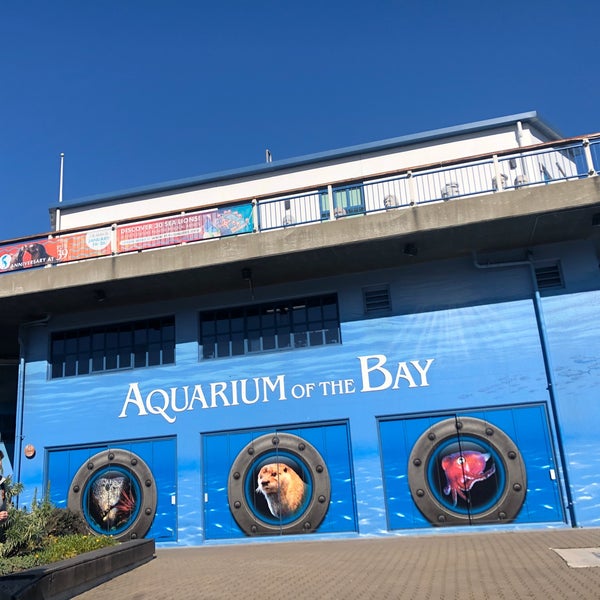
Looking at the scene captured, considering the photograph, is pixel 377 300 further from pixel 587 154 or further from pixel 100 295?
pixel 100 295

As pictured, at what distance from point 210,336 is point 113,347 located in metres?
2.58

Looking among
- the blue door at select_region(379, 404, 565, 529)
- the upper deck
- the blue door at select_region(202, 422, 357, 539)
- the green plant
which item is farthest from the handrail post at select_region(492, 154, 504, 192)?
the green plant

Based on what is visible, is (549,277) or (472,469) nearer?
(472,469)

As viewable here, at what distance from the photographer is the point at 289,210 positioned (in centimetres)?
1562

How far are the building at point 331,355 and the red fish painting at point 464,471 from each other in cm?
4

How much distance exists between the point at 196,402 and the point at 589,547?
869cm

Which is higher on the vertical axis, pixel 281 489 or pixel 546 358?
pixel 546 358

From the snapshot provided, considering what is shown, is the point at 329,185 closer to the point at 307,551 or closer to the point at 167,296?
the point at 167,296

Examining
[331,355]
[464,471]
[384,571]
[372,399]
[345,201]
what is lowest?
[384,571]

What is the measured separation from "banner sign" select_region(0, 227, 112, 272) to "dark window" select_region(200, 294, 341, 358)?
290 cm

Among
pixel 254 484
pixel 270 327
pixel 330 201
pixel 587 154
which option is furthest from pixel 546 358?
pixel 254 484

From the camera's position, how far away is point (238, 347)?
15828 millimetres

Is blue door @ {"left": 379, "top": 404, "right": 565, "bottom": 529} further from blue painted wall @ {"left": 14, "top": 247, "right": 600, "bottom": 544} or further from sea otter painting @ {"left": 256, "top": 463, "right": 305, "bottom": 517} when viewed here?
sea otter painting @ {"left": 256, "top": 463, "right": 305, "bottom": 517}

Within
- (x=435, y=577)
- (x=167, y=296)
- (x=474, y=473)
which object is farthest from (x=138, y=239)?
(x=435, y=577)
